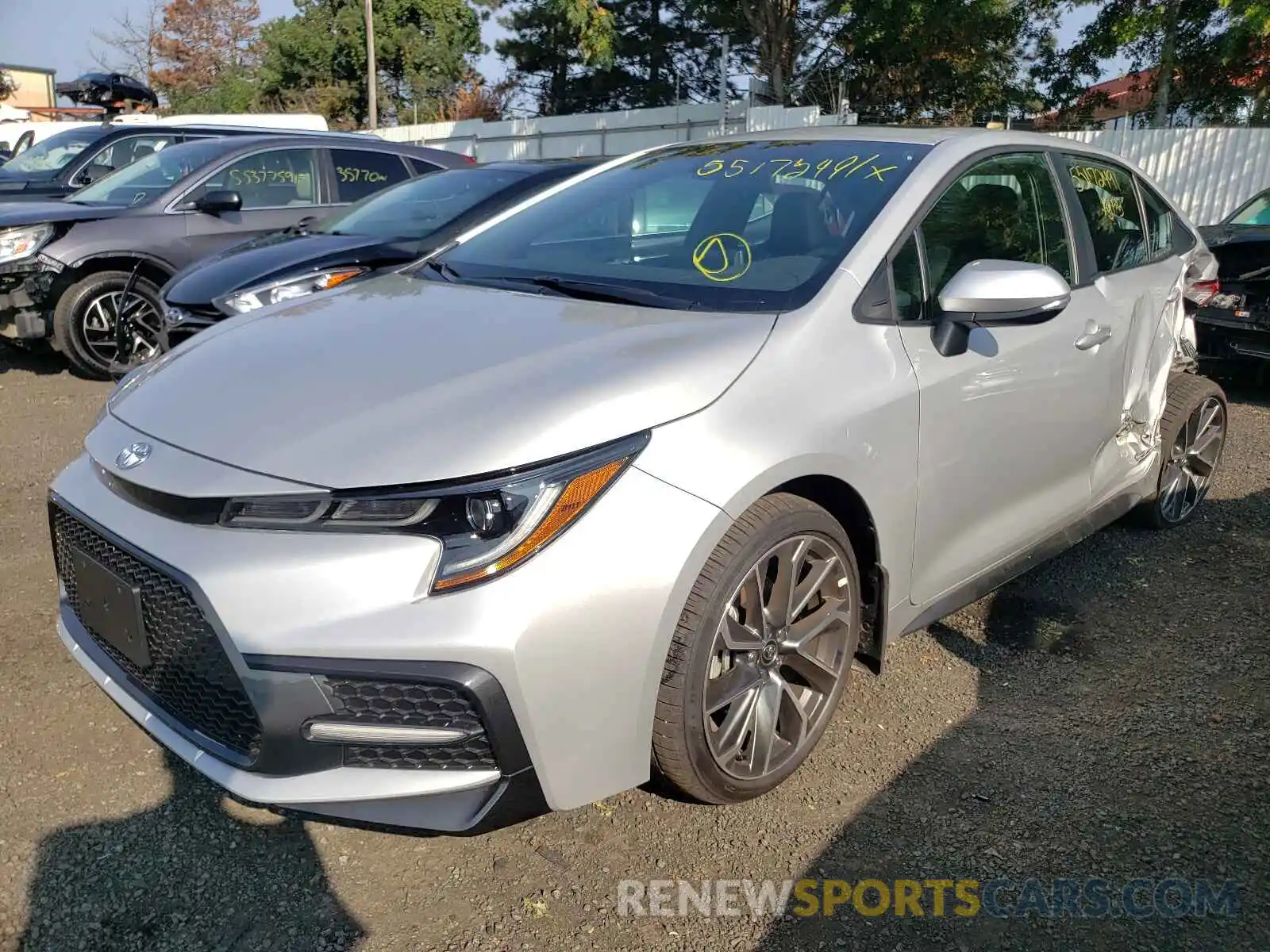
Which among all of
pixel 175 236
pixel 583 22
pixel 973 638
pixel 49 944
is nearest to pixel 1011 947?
pixel 973 638

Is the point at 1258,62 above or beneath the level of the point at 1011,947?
above

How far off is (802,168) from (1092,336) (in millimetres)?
1120

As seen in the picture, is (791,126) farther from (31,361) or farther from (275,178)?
(31,361)

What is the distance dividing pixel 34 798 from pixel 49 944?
0.57 m

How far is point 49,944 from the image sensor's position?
2.08m

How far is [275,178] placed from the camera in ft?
25.4

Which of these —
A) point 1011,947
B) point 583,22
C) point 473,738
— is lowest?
point 1011,947

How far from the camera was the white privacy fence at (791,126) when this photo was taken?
44.1ft

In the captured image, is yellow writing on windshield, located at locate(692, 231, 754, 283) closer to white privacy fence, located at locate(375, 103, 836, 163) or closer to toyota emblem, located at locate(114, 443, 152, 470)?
toyota emblem, located at locate(114, 443, 152, 470)

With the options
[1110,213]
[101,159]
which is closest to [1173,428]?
[1110,213]

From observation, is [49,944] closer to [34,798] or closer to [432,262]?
[34,798]

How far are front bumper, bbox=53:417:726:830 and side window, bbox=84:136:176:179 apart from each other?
32.2ft

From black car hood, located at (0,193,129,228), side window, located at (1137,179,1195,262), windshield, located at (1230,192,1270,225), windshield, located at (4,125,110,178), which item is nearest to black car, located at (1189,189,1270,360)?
windshield, located at (1230,192,1270,225)

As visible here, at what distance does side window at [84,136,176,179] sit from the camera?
10398 mm
